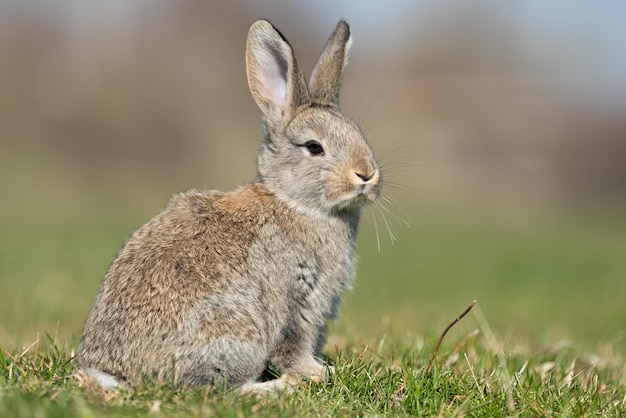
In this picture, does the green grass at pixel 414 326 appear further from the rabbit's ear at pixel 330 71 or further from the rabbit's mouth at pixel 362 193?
the rabbit's ear at pixel 330 71

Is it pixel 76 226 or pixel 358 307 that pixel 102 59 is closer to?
pixel 76 226

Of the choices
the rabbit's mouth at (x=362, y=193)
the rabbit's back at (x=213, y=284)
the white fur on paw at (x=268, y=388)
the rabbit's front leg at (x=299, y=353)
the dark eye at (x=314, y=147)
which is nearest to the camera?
the white fur on paw at (x=268, y=388)

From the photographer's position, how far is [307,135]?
211 inches

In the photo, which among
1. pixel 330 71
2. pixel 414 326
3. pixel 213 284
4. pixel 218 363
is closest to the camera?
pixel 218 363

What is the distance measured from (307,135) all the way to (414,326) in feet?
11.1

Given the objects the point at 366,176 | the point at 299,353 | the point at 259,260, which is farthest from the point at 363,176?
the point at 299,353

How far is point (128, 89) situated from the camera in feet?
109

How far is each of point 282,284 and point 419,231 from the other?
19347 millimetres

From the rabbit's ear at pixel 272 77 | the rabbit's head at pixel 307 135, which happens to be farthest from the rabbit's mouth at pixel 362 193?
the rabbit's ear at pixel 272 77

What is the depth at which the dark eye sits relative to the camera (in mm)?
5340

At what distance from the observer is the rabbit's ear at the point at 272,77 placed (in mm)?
5371

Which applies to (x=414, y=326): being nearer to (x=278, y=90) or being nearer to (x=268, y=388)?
(x=278, y=90)

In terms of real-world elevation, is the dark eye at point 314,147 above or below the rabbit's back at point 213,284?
above

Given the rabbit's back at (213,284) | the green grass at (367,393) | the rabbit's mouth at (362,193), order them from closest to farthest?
the green grass at (367,393) → the rabbit's back at (213,284) → the rabbit's mouth at (362,193)
